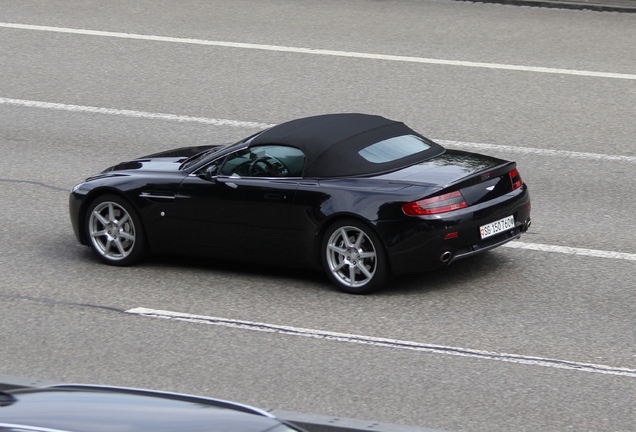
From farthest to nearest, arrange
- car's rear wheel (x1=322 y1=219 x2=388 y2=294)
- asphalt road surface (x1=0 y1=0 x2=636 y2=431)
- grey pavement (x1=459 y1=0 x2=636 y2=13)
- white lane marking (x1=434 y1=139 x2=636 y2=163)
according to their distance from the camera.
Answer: grey pavement (x1=459 y1=0 x2=636 y2=13) < white lane marking (x1=434 y1=139 x2=636 y2=163) < car's rear wheel (x1=322 y1=219 x2=388 y2=294) < asphalt road surface (x1=0 y1=0 x2=636 y2=431)

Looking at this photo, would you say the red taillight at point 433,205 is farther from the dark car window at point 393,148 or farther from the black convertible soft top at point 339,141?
the dark car window at point 393,148

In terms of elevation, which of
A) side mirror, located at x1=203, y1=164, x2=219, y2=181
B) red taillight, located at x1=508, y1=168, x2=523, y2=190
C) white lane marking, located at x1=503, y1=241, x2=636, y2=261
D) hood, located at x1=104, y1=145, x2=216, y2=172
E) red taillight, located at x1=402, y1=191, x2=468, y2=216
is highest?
hood, located at x1=104, y1=145, x2=216, y2=172

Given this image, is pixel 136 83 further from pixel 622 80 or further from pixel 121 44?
pixel 622 80

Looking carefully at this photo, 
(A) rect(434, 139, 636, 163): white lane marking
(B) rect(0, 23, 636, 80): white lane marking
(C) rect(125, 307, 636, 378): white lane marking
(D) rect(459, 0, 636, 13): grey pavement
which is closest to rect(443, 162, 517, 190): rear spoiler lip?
(C) rect(125, 307, 636, 378): white lane marking

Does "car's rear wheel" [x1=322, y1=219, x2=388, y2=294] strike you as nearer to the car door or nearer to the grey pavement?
the car door

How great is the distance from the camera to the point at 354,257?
9.95 metres

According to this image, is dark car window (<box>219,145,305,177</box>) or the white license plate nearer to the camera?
the white license plate

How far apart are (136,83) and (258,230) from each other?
22.5ft

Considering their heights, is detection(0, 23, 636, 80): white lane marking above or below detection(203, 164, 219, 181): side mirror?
above

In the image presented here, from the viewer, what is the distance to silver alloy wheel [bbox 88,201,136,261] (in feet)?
35.9

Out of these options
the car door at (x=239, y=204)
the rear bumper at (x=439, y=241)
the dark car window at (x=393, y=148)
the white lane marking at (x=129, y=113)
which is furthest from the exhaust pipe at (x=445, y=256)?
the white lane marking at (x=129, y=113)

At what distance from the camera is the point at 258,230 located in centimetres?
1032

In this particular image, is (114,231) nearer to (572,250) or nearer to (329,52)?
(572,250)

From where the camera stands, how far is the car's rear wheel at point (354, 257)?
982 cm
